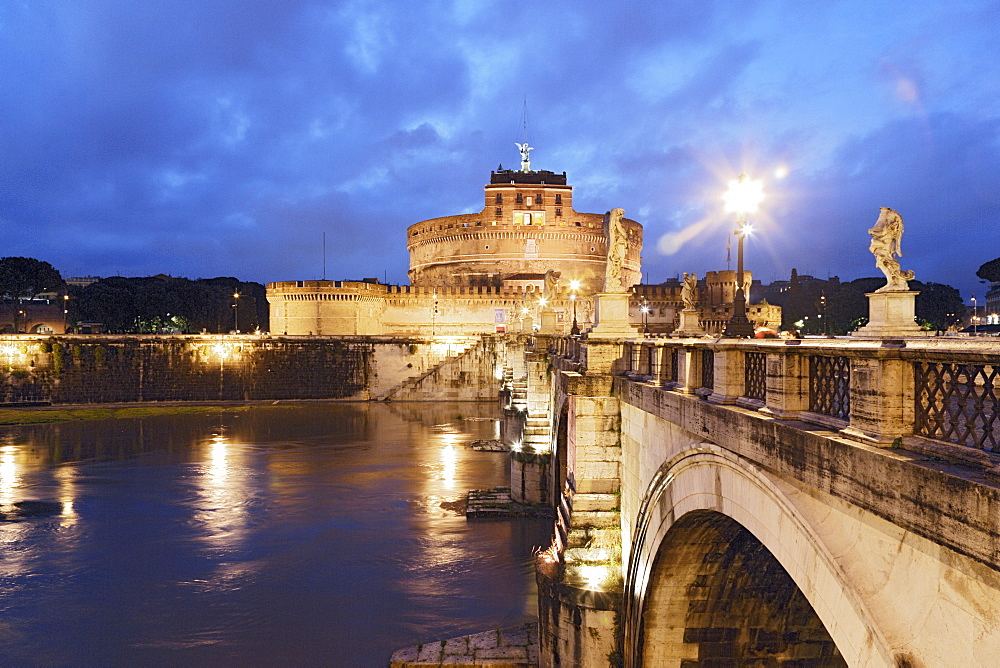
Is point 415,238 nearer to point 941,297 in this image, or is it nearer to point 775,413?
point 941,297

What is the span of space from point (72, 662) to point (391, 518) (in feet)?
31.5

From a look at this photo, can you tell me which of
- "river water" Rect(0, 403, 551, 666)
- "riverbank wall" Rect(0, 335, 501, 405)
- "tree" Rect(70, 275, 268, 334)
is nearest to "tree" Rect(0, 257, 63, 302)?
"tree" Rect(70, 275, 268, 334)

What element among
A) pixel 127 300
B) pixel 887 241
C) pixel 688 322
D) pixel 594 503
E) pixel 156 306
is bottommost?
pixel 594 503

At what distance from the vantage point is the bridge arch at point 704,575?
20.5ft

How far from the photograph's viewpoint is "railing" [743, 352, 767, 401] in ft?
19.0

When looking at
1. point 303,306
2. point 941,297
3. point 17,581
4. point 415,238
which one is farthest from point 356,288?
point 941,297

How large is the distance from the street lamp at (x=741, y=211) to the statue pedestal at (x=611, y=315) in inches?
76.1

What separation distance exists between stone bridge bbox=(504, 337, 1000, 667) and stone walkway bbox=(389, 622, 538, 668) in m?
1.15

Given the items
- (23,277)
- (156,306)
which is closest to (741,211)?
(156,306)

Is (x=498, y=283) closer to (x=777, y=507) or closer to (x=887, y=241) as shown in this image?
(x=887, y=241)

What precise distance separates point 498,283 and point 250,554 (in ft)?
174

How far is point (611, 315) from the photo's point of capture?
34.5 ft

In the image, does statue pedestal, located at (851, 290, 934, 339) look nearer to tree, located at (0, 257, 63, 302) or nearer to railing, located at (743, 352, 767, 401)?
railing, located at (743, 352, 767, 401)

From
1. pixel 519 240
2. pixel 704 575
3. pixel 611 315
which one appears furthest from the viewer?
pixel 519 240
